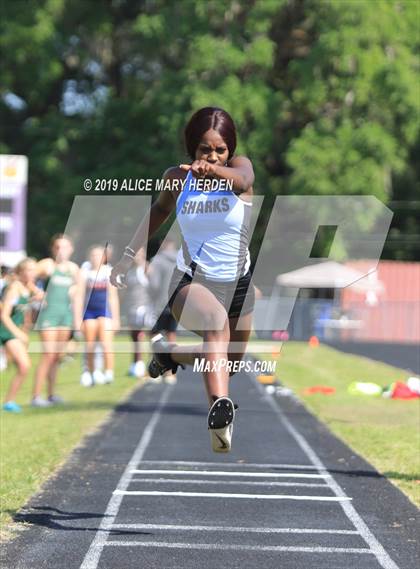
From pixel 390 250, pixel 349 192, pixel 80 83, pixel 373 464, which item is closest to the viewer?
pixel 373 464

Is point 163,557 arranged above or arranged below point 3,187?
below

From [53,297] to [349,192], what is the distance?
70.2 feet

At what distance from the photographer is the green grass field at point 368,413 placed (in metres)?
10.8

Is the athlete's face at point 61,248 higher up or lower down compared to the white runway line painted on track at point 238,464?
higher up

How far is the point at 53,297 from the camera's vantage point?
14.7 meters

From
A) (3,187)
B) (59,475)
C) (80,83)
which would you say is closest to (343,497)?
(59,475)

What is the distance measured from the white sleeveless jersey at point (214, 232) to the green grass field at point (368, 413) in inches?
129

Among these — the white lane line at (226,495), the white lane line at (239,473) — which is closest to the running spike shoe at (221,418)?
the white lane line at (226,495)

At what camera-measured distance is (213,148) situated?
19.6 ft

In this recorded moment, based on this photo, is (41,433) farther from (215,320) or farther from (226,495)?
(215,320)

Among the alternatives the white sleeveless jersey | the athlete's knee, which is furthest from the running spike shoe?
the white sleeveless jersey

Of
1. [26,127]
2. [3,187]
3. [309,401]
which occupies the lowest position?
[309,401]

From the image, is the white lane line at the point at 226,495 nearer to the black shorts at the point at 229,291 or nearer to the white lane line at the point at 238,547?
the white lane line at the point at 238,547

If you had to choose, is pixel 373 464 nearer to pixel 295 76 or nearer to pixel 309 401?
pixel 309 401
